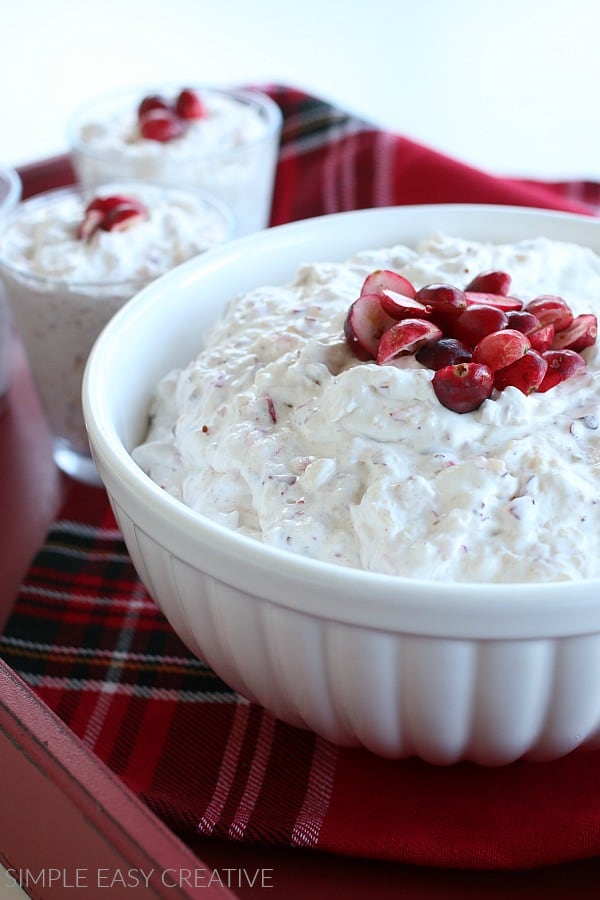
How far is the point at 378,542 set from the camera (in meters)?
0.99

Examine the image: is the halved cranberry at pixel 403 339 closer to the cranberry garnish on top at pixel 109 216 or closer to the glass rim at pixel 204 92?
the cranberry garnish on top at pixel 109 216

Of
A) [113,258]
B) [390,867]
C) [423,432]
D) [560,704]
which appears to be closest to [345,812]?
[390,867]

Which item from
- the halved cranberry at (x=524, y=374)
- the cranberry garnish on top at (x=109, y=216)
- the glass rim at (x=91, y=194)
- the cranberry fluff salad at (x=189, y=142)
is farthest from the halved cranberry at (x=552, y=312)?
the cranberry fluff salad at (x=189, y=142)

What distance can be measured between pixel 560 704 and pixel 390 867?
0.84ft

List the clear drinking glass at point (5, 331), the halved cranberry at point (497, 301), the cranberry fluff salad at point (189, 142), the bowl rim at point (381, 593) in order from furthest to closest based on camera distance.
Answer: the cranberry fluff salad at point (189, 142) → the clear drinking glass at point (5, 331) → the halved cranberry at point (497, 301) → the bowl rim at point (381, 593)

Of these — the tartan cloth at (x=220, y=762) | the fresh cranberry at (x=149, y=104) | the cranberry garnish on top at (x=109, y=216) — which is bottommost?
the tartan cloth at (x=220, y=762)

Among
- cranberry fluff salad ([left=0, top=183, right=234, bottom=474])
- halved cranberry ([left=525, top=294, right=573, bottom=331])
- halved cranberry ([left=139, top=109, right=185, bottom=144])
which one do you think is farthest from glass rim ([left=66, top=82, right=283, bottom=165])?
halved cranberry ([left=525, top=294, right=573, bottom=331])

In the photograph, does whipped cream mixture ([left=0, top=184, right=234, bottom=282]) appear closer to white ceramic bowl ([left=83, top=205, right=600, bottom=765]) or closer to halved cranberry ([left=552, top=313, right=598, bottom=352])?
white ceramic bowl ([left=83, top=205, right=600, bottom=765])

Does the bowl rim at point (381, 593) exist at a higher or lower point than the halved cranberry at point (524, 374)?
lower

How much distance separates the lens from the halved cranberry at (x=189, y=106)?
2.34 m

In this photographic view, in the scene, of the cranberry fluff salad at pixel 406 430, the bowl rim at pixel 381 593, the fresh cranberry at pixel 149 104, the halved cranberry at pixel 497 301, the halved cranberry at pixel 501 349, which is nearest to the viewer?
the bowl rim at pixel 381 593

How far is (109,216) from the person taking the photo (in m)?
1.77

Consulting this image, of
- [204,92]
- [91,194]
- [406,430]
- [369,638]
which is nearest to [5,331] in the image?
[91,194]

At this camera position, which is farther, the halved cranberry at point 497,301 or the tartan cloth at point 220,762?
the halved cranberry at point 497,301
